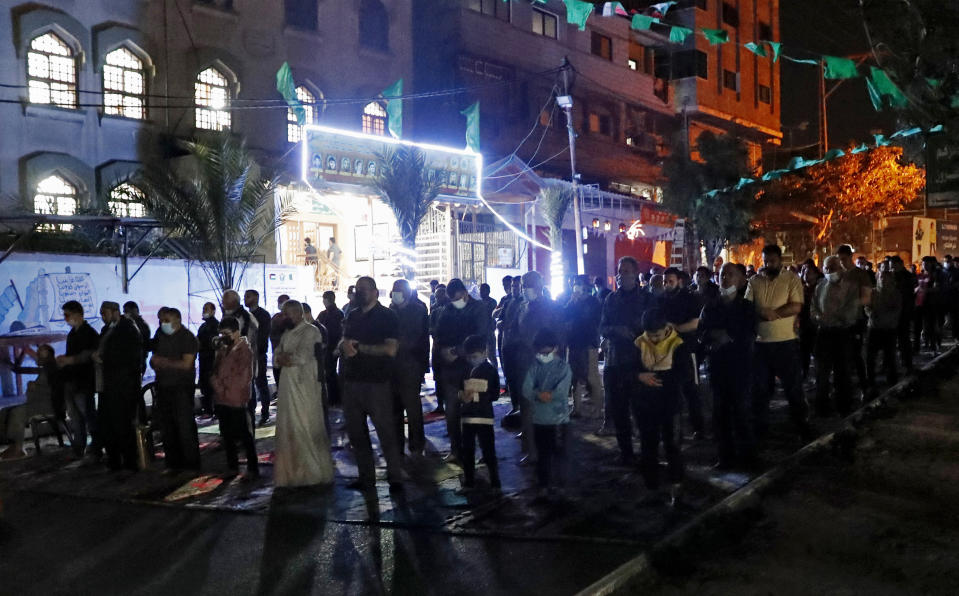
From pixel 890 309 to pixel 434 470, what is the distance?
6948mm

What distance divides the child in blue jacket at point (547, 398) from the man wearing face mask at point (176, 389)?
12.8 ft

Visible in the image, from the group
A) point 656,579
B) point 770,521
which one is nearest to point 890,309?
point 770,521

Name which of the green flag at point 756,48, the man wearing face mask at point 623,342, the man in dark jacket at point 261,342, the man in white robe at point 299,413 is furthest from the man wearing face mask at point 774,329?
the man in dark jacket at point 261,342

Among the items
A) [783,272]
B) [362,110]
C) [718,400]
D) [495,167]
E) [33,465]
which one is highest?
[362,110]

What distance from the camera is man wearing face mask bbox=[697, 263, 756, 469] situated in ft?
27.2

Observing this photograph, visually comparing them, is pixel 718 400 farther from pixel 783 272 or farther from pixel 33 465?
pixel 33 465

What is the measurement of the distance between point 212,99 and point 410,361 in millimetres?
14211

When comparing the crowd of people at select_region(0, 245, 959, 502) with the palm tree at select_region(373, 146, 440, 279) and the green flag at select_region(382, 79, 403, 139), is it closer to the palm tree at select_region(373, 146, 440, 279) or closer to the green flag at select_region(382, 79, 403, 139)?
the palm tree at select_region(373, 146, 440, 279)

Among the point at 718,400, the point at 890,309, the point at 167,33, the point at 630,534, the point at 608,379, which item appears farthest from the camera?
the point at 167,33

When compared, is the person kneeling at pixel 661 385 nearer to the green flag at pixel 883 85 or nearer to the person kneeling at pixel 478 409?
the person kneeling at pixel 478 409

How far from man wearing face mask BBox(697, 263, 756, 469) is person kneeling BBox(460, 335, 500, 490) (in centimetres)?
210

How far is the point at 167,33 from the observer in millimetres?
20891

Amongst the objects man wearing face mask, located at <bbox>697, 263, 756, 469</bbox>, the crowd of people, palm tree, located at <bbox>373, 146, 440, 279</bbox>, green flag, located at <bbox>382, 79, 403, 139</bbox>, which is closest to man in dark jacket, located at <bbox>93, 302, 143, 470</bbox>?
the crowd of people

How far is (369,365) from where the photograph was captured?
Answer: 27.1 feet
